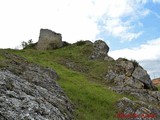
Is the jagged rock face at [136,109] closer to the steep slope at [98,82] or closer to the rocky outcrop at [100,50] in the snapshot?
the steep slope at [98,82]

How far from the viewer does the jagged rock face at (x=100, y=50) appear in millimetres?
65812

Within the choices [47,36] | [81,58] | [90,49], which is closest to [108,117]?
[81,58]

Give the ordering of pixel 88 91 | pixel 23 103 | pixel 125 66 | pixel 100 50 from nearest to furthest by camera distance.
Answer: pixel 23 103
pixel 88 91
pixel 125 66
pixel 100 50

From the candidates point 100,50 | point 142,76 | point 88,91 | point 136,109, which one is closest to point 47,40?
point 100,50

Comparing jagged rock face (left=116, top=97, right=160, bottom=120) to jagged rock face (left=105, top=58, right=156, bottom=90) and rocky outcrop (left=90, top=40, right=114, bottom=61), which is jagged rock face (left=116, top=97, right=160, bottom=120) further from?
rocky outcrop (left=90, top=40, right=114, bottom=61)

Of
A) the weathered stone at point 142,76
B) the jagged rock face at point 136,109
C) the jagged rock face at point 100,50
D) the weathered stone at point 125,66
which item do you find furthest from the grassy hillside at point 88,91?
the weathered stone at point 142,76

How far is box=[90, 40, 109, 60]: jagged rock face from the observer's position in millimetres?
65812

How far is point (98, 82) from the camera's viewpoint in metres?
47.5

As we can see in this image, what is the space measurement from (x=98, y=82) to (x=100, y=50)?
21.4 meters

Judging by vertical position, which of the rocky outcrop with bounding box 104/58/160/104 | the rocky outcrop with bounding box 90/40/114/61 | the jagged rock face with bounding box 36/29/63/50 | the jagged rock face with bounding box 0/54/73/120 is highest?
the jagged rock face with bounding box 36/29/63/50

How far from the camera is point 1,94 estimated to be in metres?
18.5

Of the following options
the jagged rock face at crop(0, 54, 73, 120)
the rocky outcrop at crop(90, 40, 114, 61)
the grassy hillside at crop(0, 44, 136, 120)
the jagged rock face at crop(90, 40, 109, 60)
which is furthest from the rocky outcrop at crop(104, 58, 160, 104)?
the jagged rock face at crop(0, 54, 73, 120)

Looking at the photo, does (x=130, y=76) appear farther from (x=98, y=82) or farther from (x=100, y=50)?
(x=100, y=50)

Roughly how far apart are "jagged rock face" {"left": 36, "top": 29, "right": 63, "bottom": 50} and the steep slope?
12.3ft
